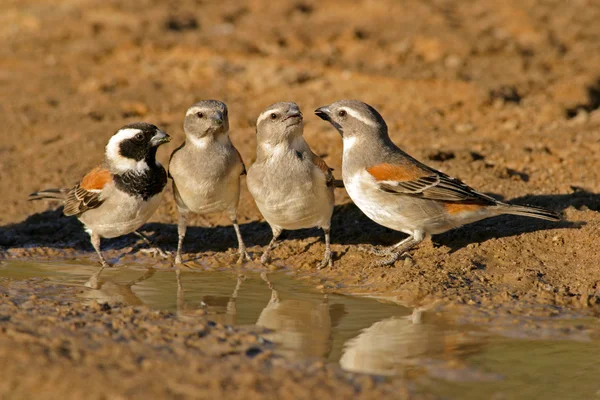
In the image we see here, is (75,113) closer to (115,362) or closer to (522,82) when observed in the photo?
(522,82)

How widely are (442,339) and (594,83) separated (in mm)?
9391

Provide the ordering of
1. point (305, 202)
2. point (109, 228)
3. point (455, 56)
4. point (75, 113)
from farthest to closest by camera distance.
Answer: point (455, 56) → point (75, 113) → point (109, 228) → point (305, 202)

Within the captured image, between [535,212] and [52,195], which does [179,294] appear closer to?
[52,195]

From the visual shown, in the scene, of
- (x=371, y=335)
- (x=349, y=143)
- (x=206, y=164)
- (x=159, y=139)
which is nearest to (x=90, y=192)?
(x=159, y=139)

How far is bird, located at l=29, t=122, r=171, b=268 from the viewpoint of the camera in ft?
31.2

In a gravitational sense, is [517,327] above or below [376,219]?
below

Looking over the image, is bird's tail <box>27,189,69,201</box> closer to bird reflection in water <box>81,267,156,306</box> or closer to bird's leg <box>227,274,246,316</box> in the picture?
bird reflection in water <box>81,267,156,306</box>

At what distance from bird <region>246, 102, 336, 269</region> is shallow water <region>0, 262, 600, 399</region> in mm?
778

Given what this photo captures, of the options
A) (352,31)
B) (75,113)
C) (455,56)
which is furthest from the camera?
(352,31)

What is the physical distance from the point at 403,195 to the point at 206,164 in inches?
85.5

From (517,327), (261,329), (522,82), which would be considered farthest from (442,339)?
(522,82)

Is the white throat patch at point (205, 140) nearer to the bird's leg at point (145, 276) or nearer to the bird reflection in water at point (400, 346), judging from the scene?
the bird's leg at point (145, 276)

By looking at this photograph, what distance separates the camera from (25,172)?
1272 centimetres

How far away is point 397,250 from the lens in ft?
30.8
